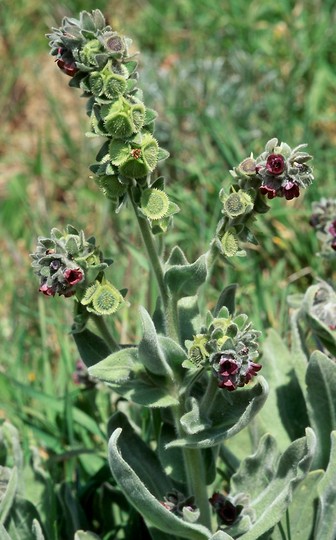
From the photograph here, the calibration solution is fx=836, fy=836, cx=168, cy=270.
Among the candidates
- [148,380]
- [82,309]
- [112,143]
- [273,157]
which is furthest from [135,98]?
[148,380]

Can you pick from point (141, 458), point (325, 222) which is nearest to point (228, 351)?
point (141, 458)

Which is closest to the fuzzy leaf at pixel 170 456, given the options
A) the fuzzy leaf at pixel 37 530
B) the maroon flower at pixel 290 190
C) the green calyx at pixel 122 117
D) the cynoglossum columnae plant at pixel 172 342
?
the cynoglossum columnae plant at pixel 172 342

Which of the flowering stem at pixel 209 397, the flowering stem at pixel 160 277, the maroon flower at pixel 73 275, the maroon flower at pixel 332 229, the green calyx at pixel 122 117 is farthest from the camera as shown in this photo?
the maroon flower at pixel 332 229

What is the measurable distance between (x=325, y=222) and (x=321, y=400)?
2.61ft

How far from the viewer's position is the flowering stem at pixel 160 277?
252 centimetres

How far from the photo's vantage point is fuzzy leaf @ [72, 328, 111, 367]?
285 cm

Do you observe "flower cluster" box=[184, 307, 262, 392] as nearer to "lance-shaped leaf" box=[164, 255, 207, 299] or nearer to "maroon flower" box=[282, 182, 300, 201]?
"lance-shaped leaf" box=[164, 255, 207, 299]

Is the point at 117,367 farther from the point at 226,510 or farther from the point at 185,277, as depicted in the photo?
the point at 226,510

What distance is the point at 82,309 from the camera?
268 cm

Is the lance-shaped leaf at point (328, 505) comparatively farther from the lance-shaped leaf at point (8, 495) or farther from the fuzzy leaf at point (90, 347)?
the lance-shaped leaf at point (8, 495)

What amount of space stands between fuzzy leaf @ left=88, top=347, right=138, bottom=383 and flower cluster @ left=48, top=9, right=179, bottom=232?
0.50 metres

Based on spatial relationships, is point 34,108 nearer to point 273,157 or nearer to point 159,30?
point 159,30

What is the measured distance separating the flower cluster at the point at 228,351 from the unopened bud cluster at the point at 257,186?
23cm

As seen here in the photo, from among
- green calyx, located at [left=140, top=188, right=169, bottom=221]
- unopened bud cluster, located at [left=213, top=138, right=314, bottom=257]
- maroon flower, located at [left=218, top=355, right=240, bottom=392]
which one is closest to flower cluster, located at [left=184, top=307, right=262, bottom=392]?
maroon flower, located at [left=218, top=355, right=240, bottom=392]
